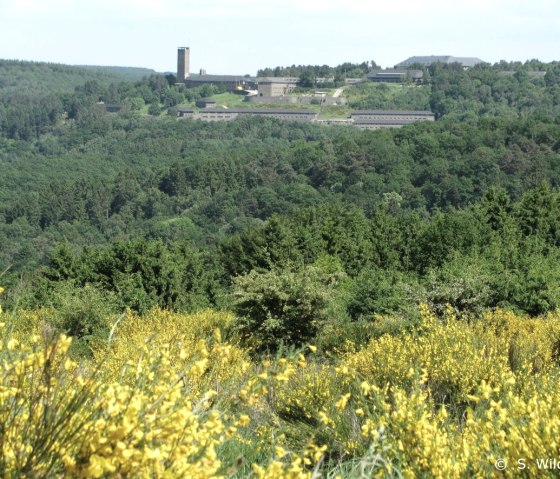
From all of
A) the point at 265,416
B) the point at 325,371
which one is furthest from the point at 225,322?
the point at 265,416

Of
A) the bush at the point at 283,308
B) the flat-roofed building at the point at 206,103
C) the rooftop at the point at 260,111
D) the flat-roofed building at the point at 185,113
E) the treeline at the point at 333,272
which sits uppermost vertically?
the bush at the point at 283,308

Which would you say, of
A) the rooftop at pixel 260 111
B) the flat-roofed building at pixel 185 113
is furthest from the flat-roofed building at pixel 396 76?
the flat-roofed building at pixel 185 113

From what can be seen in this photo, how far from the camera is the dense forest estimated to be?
4348 millimetres

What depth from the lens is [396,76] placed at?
186m

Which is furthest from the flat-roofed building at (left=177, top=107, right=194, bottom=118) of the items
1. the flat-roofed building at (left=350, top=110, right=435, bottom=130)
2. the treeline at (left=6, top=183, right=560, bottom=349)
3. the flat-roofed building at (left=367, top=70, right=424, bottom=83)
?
the treeline at (left=6, top=183, right=560, bottom=349)

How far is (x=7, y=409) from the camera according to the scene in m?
3.77

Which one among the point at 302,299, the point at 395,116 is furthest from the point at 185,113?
the point at 302,299

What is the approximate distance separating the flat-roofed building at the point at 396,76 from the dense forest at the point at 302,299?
6428 centimetres

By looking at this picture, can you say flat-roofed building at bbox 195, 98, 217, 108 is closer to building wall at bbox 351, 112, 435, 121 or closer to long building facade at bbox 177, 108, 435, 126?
long building facade at bbox 177, 108, 435, 126

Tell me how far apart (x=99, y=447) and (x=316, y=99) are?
17464 centimetres

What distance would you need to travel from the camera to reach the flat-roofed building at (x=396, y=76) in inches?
7269

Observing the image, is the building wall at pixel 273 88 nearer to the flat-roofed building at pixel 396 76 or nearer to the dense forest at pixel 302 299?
the flat-roofed building at pixel 396 76

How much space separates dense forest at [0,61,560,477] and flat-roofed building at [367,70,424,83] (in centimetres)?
6428

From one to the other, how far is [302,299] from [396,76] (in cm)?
17307
